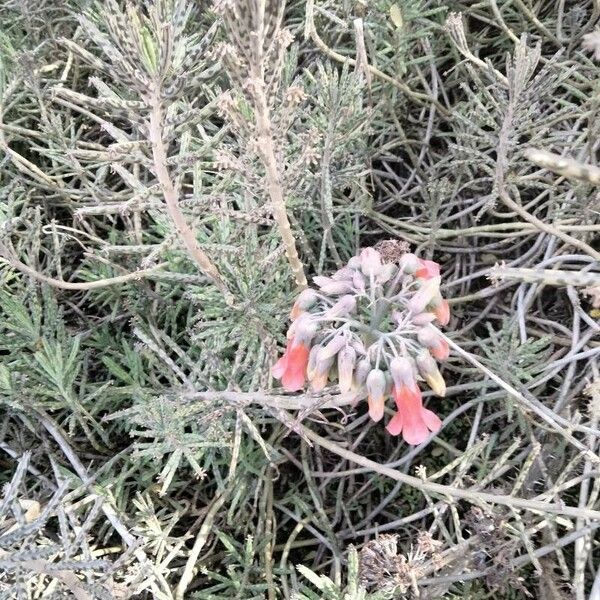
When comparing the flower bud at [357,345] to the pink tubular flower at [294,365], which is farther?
the pink tubular flower at [294,365]

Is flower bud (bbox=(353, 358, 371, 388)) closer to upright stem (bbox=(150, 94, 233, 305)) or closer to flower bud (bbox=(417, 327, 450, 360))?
flower bud (bbox=(417, 327, 450, 360))

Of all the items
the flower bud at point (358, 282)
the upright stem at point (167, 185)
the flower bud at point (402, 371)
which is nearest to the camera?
the upright stem at point (167, 185)

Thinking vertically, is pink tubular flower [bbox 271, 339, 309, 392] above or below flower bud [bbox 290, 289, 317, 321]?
below

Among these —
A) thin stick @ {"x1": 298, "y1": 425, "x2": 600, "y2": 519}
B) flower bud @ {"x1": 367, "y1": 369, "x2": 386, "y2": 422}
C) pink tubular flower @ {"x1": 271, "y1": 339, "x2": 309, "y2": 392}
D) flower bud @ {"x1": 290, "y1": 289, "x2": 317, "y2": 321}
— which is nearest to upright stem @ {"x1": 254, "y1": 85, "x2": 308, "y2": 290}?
flower bud @ {"x1": 290, "y1": 289, "x2": 317, "y2": 321}

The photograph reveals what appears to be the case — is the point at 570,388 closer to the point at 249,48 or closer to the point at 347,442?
the point at 347,442

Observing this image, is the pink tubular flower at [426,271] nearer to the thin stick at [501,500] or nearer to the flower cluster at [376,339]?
the flower cluster at [376,339]

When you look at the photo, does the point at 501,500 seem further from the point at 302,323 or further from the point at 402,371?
the point at 302,323

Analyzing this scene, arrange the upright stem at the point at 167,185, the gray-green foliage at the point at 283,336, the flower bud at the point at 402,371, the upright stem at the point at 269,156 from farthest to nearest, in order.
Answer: the gray-green foliage at the point at 283,336
the flower bud at the point at 402,371
the upright stem at the point at 167,185
the upright stem at the point at 269,156

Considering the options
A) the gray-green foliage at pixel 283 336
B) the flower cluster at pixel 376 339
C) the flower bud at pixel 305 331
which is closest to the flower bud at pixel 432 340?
the flower cluster at pixel 376 339
